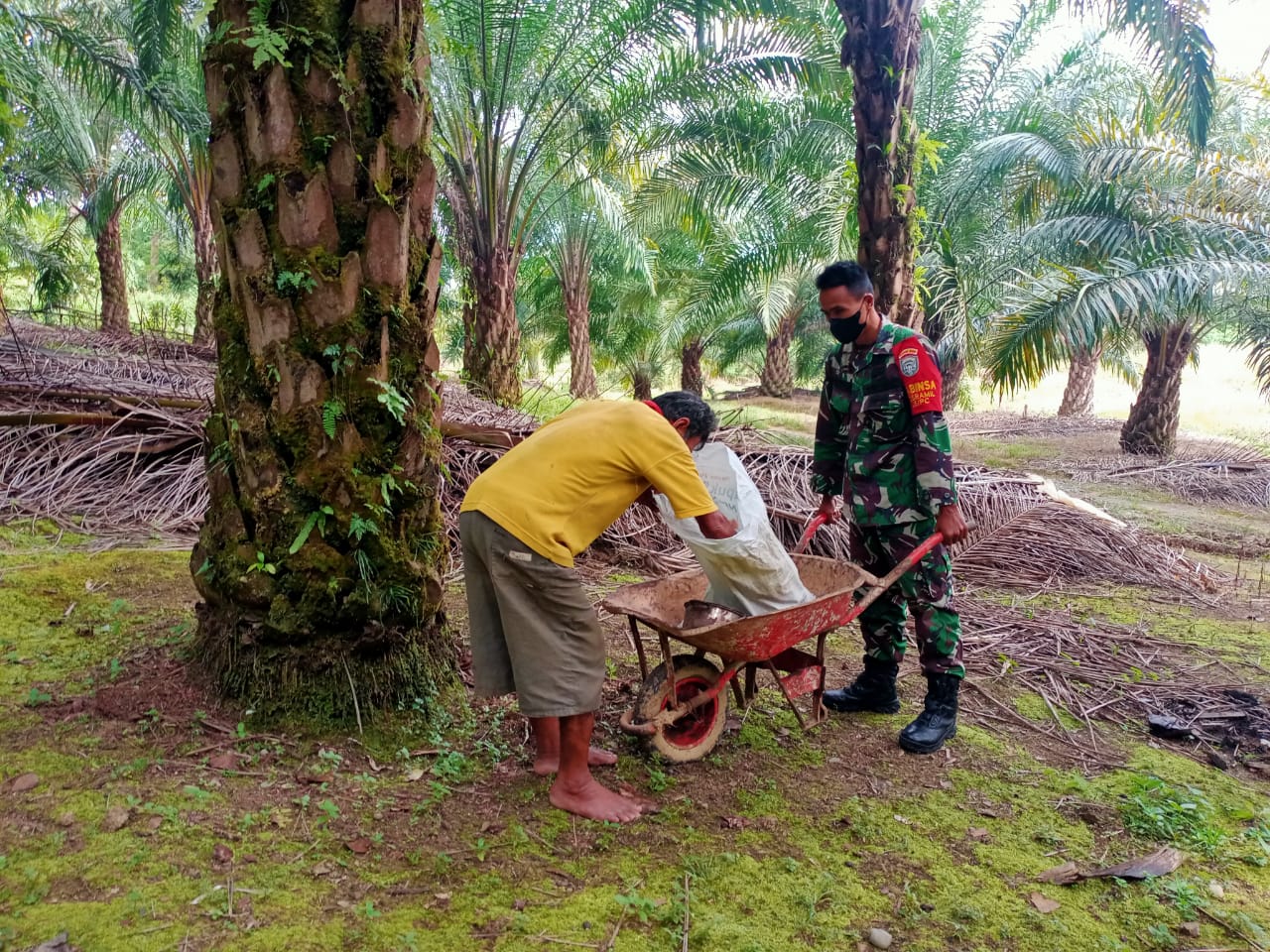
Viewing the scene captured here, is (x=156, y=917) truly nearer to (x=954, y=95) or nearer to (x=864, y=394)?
(x=864, y=394)

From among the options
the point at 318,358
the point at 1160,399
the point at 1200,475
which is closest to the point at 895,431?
the point at 318,358

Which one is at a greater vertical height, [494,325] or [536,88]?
[536,88]

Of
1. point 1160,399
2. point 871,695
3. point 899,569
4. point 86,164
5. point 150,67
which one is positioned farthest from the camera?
point 86,164

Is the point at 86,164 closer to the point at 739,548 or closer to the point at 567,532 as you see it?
the point at 567,532

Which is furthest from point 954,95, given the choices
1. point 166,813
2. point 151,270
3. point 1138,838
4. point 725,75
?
point 151,270

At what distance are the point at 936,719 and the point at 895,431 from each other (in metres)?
1.17

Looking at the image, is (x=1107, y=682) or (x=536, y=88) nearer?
(x=1107, y=682)

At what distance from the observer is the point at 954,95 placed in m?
12.0

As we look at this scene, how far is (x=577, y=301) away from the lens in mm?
17500

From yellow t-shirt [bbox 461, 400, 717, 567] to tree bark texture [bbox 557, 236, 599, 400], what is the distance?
14.0 meters

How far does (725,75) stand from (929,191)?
13.7 feet

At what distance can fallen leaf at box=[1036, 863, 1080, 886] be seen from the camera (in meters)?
2.45

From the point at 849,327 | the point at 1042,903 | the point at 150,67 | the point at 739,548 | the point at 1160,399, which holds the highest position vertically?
the point at 150,67

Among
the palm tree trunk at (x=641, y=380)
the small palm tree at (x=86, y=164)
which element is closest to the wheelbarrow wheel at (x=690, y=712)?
the small palm tree at (x=86, y=164)
